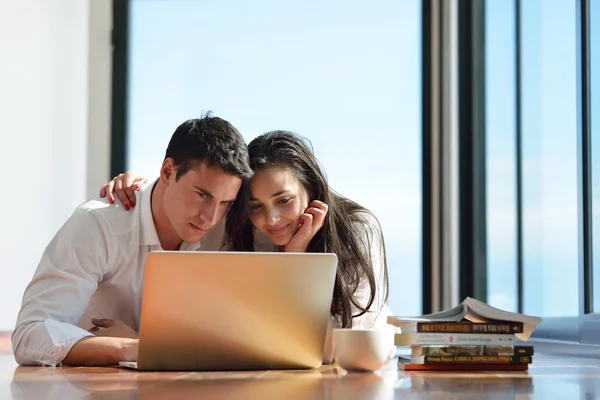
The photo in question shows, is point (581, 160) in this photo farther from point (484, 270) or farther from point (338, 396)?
point (338, 396)

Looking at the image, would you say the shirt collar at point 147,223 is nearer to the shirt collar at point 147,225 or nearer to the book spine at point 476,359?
the shirt collar at point 147,225

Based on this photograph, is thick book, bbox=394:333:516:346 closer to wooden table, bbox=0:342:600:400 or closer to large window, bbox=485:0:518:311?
wooden table, bbox=0:342:600:400

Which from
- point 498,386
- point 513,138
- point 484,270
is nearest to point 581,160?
point 513,138

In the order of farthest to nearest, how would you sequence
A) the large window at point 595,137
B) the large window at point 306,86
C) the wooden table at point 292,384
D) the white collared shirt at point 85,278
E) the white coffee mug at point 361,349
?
the large window at point 306,86 < the large window at point 595,137 < the white collared shirt at point 85,278 < the white coffee mug at point 361,349 < the wooden table at point 292,384

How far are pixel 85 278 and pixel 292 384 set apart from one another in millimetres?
895

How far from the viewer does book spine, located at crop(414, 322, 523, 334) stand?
1912 millimetres

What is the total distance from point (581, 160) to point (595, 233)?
27cm

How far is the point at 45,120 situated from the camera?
4.02m

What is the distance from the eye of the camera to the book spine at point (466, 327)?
1.91m

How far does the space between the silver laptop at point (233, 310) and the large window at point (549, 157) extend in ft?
5.03

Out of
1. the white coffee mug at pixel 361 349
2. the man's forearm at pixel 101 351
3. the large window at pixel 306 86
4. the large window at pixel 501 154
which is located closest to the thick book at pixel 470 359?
the white coffee mug at pixel 361 349

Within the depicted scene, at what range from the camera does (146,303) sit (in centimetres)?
170

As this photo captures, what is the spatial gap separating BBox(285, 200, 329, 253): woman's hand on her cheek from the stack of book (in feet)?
1.96

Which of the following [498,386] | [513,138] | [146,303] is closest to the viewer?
[498,386]
